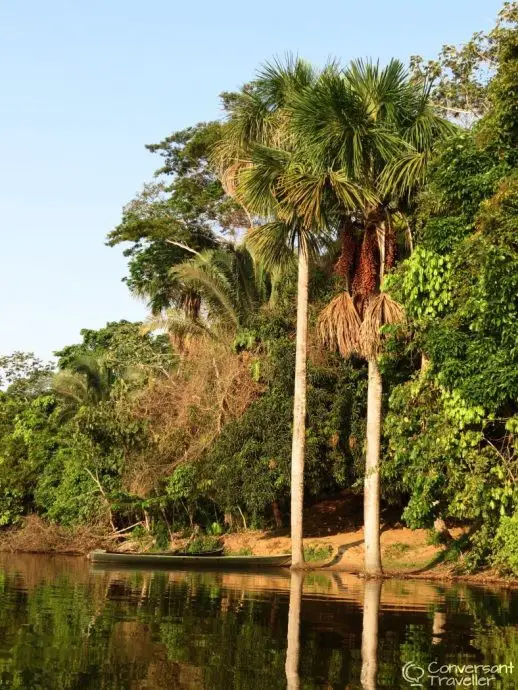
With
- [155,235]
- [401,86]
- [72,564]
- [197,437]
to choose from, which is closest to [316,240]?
[401,86]

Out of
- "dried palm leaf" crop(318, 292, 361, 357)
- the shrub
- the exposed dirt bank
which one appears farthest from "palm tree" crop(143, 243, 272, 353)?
the shrub

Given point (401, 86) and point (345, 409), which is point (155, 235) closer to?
point (345, 409)

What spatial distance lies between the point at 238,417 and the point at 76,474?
8.27 metres

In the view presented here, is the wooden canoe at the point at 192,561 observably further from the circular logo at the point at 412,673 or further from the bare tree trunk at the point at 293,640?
the circular logo at the point at 412,673

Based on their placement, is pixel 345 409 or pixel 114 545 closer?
pixel 345 409

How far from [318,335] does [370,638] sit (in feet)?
46.0

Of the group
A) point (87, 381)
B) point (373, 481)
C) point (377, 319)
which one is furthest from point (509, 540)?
point (87, 381)

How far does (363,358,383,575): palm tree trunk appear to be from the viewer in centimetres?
2047

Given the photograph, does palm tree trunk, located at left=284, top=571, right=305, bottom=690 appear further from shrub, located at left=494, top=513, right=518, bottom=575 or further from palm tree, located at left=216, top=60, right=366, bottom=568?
palm tree, located at left=216, top=60, right=366, bottom=568

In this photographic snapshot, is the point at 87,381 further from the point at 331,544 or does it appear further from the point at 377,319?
the point at 377,319

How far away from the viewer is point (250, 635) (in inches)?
427

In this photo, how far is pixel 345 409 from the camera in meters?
24.6

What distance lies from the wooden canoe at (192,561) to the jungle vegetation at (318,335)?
0.76 meters

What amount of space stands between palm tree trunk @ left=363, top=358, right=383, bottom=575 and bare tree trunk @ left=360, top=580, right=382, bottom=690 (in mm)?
2862
